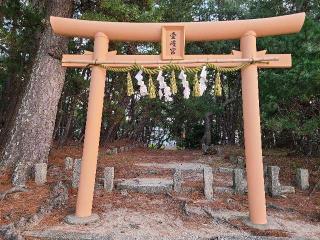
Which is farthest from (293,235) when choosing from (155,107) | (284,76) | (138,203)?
(155,107)

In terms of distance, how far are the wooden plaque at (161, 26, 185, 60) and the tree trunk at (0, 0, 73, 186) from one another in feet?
9.65

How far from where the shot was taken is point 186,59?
5.09 m

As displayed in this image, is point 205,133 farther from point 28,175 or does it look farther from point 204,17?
point 28,175

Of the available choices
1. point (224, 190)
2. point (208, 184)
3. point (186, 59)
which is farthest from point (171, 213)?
point (186, 59)

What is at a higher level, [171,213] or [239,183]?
[239,183]

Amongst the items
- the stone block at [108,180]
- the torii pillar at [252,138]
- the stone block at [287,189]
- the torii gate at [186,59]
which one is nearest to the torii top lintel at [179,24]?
the torii gate at [186,59]

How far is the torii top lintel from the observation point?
16.3ft

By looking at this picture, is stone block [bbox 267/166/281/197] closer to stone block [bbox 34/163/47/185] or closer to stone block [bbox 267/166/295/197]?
stone block [bbox 267/166/295/197]

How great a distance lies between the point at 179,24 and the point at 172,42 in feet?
0.98

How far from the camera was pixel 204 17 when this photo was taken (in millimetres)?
16969

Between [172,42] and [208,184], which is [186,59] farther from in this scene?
[208,184]

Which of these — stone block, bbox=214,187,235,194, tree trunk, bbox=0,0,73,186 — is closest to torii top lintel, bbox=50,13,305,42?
tree trunk, bbox=0,0,73,186

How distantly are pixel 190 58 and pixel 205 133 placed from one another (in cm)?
1384

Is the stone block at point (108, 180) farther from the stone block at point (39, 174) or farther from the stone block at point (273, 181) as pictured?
the stone block at point (273, 181)
